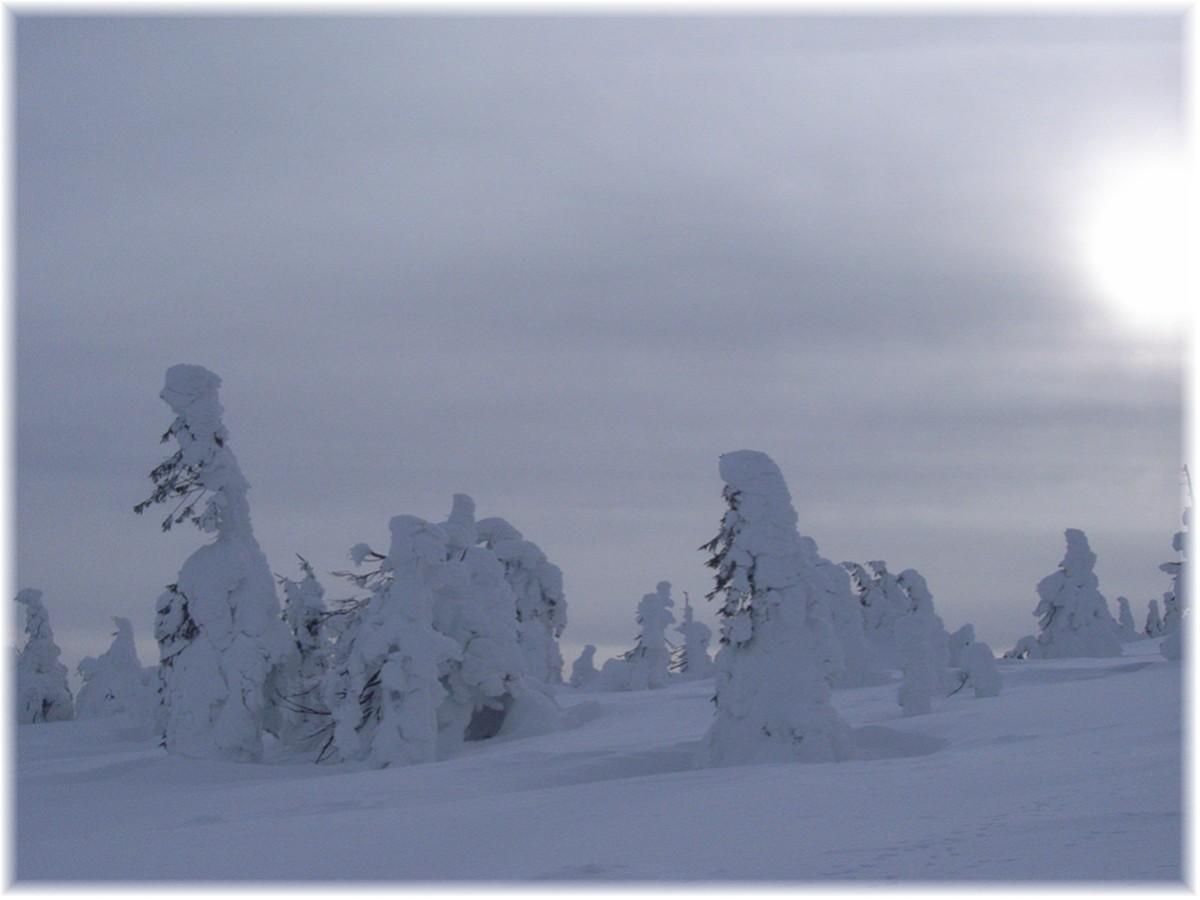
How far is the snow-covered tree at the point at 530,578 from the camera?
44562 millimetres

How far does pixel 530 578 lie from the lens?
45.2m

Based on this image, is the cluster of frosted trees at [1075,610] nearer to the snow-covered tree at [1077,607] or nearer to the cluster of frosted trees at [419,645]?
the snow-covered tree at [1077,607]

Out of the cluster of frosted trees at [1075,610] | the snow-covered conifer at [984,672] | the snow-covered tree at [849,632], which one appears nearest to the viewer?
the snow-covered conifer at [984,672]

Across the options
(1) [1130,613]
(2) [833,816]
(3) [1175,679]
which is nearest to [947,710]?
(3) [1175,679]

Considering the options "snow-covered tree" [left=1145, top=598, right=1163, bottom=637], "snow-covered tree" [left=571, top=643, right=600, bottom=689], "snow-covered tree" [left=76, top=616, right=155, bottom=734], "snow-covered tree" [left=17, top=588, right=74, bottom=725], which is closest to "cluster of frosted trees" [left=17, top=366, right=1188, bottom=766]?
"snow-covered tree" [left=17, top=588, right=74, bottom=725]

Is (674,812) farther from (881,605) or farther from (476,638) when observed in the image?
(881,605)

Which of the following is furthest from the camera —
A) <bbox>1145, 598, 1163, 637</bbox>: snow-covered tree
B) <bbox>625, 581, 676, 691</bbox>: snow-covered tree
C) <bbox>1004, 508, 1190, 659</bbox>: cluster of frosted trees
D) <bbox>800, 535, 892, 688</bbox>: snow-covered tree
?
<bbox>1145, 598, 1163, 637</bbox>: snow-covered tree

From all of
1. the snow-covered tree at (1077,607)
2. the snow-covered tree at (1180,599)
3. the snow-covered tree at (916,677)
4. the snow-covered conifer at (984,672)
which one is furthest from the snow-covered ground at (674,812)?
the snow-covered tree at (1077,607)

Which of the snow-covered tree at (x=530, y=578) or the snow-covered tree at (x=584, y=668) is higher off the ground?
the snow-covered tree at (x=530, y=578)

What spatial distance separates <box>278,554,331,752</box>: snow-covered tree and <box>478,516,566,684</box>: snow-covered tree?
9766 millimetres

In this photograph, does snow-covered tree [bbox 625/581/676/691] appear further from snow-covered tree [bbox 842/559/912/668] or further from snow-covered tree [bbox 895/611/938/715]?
snow-covered tree [bbox 895/611/938/715]

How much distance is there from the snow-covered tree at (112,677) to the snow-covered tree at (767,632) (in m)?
37.9

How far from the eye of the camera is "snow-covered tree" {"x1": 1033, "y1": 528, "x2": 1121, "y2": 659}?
53500 mm

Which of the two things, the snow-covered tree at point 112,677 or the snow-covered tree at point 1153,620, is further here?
the snow-covered tree at point 1153,620
